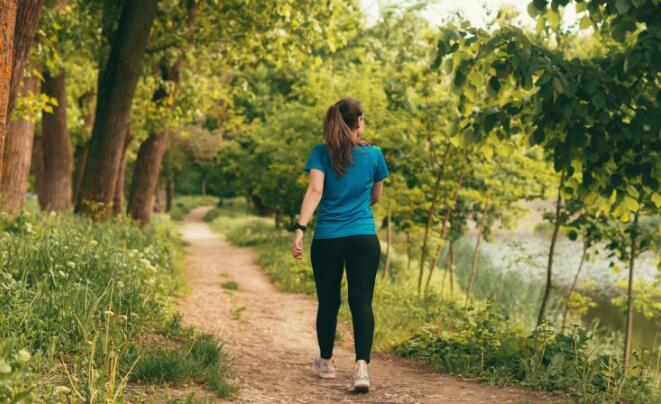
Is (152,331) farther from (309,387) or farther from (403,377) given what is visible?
(403,377)

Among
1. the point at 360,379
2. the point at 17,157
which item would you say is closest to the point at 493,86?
the point at 360,379

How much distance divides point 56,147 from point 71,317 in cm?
1198

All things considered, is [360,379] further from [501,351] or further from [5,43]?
[5,43]

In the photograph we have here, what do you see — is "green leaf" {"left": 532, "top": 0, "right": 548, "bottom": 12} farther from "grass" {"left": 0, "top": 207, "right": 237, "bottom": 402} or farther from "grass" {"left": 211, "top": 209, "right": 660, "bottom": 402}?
"grass" {"left": 0, "top": 207, "right": 237, "bottom": 402}

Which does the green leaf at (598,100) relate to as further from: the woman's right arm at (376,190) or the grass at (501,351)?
the grass at (501,351)

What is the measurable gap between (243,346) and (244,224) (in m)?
22.7

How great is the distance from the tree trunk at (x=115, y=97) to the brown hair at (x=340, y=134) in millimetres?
6249

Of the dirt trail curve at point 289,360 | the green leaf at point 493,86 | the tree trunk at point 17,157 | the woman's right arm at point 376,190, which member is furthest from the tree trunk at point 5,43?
the tree trunk at point 17,157

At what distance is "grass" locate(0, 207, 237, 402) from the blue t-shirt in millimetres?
1294

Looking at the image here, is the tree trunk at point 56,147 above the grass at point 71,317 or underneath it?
above

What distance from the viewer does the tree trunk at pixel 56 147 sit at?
15.6 metres

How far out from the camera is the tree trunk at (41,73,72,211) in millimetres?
15570

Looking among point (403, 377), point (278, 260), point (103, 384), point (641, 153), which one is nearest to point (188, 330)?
point (403, 377)

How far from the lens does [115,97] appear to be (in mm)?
10641
